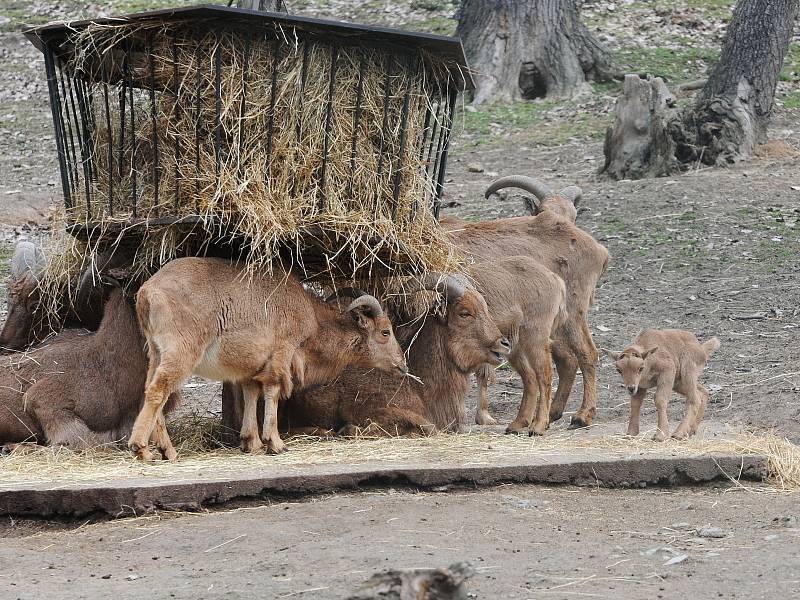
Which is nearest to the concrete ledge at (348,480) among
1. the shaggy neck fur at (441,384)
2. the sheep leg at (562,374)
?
the shaggy neck fur at (441,384)

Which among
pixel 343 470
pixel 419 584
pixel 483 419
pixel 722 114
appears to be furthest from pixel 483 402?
pixel 722 114

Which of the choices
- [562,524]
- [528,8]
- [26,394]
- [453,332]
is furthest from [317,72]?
[528,8]

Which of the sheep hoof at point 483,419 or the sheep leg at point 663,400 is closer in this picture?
the sheep leg at point 663,400

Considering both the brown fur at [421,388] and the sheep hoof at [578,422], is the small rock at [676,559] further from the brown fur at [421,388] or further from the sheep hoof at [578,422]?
the sheep hoof at [578,422]

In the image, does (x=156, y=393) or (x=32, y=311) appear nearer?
(x=156, y=393)

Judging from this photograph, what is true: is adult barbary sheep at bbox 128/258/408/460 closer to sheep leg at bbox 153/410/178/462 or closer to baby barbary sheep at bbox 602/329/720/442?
sheep leg at bbox 153/410/178/462

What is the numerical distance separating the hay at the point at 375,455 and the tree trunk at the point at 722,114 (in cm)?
842

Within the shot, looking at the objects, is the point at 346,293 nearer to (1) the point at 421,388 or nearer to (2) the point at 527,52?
(1) the point at 421,388

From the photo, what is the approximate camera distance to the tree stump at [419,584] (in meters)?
4.08

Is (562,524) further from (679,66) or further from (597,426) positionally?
(679,66)

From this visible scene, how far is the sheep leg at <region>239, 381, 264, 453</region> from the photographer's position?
8.28m

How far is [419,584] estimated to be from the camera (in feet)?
13.4

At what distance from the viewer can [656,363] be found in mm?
8742

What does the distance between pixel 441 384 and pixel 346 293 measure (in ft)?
3.57
